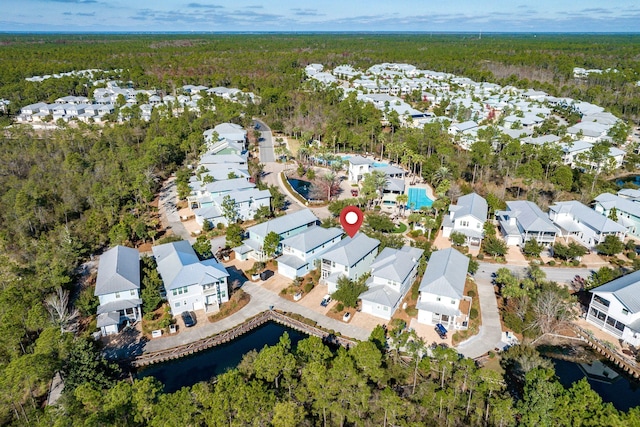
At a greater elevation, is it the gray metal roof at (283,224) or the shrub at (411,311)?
the gray metal roof at (283,224)

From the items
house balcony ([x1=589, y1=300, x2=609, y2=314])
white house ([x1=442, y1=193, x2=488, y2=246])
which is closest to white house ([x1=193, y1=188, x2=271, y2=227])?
white house ([x1=442, y1=193, x2=488, y2=246])

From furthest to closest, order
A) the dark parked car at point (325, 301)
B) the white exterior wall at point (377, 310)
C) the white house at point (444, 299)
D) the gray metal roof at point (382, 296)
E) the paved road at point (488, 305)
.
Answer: the dark parked car at point (325, 301)
the white exterior wall at point (377, 310)
the gray metal roof at point (382, 296)
the white house at point (444, 299)
the paved road at point (488, 305)

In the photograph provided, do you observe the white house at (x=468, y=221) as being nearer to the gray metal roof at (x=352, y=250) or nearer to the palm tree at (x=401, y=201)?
Result: the palm tree at (x=401, y=201)

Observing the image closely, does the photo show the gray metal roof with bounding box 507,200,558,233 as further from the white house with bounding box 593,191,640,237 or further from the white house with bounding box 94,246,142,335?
the white house with bounding box 94,246,142,335

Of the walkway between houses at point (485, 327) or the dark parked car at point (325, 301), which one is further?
the dark parked car at point (325, 301)

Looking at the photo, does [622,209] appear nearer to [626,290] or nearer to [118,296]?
[626,290]

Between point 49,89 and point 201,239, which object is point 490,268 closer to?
point 201,239

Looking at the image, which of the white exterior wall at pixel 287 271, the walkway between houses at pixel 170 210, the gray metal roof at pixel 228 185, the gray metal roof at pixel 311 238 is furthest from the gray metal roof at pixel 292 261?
the gray metal roof at pixel 228 185

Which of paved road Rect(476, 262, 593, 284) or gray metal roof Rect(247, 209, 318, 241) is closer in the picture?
paved road Rect(476, 262, 593, 284)
